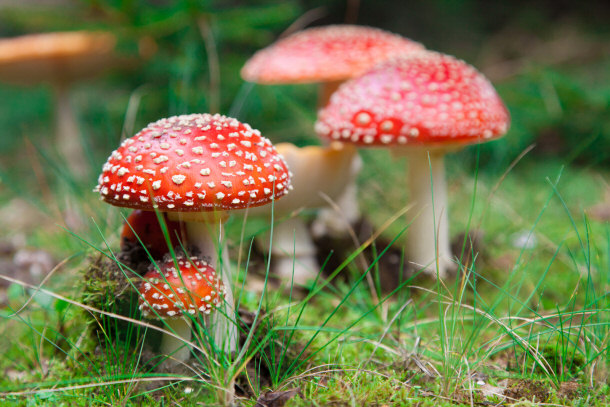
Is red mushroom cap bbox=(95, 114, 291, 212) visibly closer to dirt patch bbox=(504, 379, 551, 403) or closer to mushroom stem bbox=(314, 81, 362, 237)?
dirt patch bbox=(504, 379, 551, 403)

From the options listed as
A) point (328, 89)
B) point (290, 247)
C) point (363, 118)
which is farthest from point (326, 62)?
point (290, 247)

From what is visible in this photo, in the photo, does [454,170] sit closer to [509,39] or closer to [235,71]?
[235,71]

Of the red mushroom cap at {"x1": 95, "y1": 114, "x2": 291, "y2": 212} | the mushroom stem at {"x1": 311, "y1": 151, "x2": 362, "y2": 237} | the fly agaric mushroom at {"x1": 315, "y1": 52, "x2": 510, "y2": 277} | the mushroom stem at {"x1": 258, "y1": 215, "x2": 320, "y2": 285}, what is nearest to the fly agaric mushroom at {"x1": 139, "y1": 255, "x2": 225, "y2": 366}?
the red mushroom cap at {"x1": 95, "y1": 114, "x2": 291, "y2": 212}

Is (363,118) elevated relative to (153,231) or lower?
elevated

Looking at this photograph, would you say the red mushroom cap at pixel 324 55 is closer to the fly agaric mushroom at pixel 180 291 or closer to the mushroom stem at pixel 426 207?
the mushroom stem at pixel 426 207

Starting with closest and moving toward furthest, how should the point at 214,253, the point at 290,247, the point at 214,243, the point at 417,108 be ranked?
the point at 214,243 → the point at 214,253 → the point at 417,108 → the point at 290,247

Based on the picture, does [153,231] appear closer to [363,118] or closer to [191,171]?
[191,171]

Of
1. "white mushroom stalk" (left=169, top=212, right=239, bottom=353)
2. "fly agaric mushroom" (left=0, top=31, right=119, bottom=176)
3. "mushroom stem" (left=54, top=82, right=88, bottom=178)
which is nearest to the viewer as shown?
"white mushroom stalk" (left=169, top=212, right=239, bottom=353)
